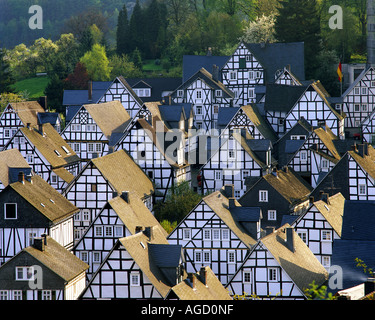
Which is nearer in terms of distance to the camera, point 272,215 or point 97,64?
point 272,215

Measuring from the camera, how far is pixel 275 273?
4203 cm

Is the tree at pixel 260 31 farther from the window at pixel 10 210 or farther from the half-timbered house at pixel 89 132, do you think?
the window at pixel 10 210

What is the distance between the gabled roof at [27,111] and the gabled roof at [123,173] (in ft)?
56.6

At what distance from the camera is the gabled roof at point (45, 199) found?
50.6 meters

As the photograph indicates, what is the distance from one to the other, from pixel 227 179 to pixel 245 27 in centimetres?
4518

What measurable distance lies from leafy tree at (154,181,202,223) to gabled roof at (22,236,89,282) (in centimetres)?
1684

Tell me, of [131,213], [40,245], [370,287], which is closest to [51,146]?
[131,213]

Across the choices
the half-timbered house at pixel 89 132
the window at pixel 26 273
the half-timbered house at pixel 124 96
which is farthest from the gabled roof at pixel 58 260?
the half-timbered house at pixel 124 96

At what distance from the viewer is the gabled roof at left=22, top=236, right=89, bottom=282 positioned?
4125 cm

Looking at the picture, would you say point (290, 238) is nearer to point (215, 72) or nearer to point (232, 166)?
point (232, 166)

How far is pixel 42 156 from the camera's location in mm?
67125

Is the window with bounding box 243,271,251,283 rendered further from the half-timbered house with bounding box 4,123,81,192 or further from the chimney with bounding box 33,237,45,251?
the half-timbered house with bounding box 4,123,81,192

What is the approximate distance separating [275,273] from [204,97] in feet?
134

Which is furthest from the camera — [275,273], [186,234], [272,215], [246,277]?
[272,215]
